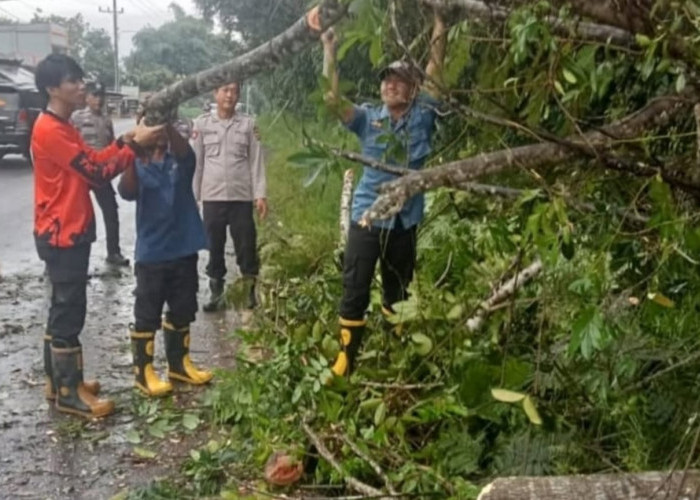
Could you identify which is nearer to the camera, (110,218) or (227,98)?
(227,98)

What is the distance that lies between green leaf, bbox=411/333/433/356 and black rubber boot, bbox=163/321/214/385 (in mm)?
1689

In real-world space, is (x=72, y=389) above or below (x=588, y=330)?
below

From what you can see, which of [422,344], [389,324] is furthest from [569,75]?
[389,324]

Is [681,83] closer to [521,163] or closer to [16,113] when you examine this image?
[521,163]

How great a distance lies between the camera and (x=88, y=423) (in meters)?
5.19

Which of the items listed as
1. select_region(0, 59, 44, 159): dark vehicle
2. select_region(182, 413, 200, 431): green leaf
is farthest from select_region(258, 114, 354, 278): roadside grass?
select_region(0, 59, 44, 159): dark vehicle

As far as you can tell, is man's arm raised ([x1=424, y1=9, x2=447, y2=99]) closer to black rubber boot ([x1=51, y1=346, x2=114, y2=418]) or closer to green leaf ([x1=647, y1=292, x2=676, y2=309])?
green leaf ([x1=647, y1=292, x2=676, y2=309])

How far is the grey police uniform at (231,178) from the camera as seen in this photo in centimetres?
738

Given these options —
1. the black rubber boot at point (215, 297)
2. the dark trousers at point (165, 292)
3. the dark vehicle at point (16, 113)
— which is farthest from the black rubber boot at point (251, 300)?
the dark vehicle at point (16, 113)

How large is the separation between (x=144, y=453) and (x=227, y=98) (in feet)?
10.3

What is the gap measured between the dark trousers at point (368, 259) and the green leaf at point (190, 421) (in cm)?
96

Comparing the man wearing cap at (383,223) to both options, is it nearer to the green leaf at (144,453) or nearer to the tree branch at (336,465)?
the tree branch at (336,465)

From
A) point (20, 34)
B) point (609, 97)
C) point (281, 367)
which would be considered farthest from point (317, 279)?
point (20, 34)

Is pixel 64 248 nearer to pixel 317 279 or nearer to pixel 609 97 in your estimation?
pixel 317 279
